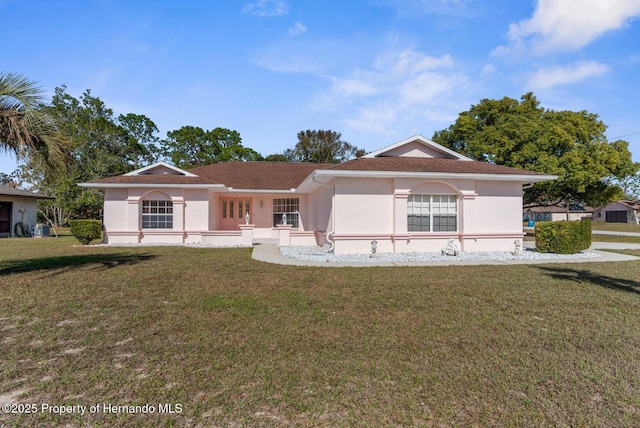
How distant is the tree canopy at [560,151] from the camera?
67.3 feet

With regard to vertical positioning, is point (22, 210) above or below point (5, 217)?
above

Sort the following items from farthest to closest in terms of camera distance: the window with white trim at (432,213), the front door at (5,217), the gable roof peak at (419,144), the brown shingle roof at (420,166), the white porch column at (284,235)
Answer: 1. the front door at (5,217)
2. the white porch column at (284,235)
3. the gable roof peak at (419,144)
4. the window with white trim at (432,213)
5. the brown shingle roof at (420,166)

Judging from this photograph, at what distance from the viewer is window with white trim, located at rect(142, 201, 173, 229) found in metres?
16.7

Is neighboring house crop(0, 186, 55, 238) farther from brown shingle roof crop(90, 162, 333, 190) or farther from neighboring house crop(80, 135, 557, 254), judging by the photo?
neighboring house crop(80, 135, 557, 254)

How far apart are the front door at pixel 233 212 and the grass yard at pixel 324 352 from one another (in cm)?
1271

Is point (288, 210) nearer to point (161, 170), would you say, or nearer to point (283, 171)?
point (283, 171)

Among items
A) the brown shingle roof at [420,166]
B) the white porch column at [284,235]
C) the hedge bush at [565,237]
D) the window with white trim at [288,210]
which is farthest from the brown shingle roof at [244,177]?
the hedge bush at [565,237]

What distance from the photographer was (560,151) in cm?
2150

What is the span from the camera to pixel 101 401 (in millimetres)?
2885

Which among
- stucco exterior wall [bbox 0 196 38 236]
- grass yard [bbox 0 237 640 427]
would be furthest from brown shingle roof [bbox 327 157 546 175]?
stucco exterior wall [bbox 0 196 38 236]

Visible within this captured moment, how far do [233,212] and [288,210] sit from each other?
132 inches

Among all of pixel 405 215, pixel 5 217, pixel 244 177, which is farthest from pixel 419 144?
pixel 5 217

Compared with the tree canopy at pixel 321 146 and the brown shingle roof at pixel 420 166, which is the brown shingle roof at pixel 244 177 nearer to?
the brown shingle roof at pixel 420 166

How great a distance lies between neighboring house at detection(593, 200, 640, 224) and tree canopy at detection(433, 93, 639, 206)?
3922cm
